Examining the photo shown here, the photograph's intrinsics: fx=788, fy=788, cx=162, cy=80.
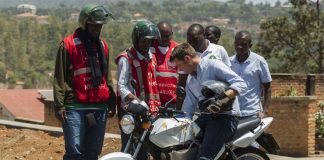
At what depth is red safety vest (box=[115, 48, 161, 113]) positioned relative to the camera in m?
7.42

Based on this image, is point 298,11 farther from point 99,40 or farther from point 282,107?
point 99,40

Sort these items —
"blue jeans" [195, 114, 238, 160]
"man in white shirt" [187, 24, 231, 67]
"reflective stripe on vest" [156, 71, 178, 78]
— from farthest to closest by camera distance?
"reflective stripe on vest" [156, 71, 178, 78] → "man in white shirt" [187, 24, 231, 67] → "blue jeans" [195, 114, 238, 160]

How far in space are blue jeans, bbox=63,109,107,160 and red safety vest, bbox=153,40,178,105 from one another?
0.73m

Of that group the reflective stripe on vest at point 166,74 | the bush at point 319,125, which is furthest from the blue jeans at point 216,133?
the bush at point 319,125

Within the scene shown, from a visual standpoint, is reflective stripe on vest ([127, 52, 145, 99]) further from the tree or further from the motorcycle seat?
the tree

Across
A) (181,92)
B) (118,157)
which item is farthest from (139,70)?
(118,157)

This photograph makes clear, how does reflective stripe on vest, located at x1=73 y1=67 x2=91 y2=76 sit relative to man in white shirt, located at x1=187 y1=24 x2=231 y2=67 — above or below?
below

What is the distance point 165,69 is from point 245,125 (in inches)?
51.7

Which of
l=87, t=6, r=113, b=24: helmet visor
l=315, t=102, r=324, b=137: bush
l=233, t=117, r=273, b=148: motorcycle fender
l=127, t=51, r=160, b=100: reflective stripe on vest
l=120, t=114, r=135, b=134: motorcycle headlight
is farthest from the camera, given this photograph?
l=315, t=102, r=324, b=137: bush

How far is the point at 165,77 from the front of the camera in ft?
25.7

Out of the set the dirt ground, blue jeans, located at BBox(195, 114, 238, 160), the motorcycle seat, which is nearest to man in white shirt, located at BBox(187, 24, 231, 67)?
the motorcycle seat

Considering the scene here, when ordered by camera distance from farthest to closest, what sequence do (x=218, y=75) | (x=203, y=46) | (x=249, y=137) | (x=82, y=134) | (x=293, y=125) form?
1. (x=293, y=125)
2. (x=203, y=46)
3. (x=82, y=134)
4. (x=249, y=137)
5. (x=218, y=75)

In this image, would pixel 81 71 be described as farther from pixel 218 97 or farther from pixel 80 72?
pixel 218 97

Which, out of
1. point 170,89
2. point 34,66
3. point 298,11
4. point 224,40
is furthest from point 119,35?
point 170,89
